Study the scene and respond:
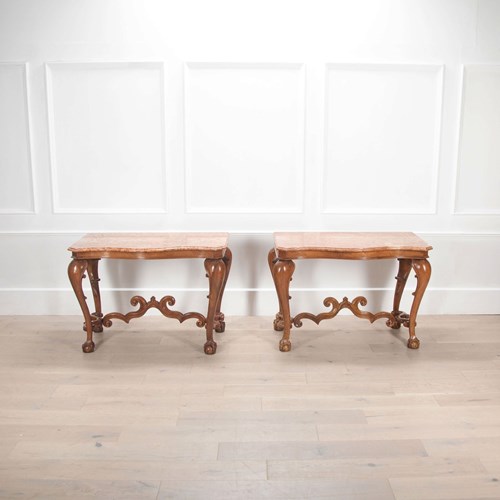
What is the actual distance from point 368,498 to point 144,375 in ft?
4.43

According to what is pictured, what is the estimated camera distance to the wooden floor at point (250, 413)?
190cm

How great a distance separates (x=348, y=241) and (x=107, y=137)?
164 centimetres

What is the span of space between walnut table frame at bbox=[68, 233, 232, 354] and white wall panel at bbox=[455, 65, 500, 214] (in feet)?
5.27

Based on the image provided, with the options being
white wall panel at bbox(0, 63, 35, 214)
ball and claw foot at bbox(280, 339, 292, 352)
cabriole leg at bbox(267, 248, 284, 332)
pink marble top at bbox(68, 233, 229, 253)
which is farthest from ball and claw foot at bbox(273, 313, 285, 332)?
white wall panel at bbox(0, 63, 35, 214)

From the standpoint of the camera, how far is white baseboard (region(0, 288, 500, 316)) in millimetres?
3613

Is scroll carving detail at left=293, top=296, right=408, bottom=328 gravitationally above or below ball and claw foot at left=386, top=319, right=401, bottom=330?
above

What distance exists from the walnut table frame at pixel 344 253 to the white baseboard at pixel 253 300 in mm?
341

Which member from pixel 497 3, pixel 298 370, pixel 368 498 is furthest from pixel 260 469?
pixel 497 3

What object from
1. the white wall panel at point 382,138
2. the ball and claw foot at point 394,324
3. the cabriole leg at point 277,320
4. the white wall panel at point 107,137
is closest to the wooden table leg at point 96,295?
the white wall panel at point 107,137

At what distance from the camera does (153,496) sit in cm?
182

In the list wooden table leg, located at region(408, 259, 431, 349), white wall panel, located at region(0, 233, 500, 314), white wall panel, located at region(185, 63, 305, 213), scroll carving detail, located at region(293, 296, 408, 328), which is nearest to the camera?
wooden table leg, located at region(408, 259, 431, 349)

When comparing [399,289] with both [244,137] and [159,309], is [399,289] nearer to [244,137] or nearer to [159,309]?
[244,137]

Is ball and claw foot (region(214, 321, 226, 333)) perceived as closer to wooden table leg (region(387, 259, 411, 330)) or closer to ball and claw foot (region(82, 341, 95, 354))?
ball and claw foot (region(82, 341, 95, 354))

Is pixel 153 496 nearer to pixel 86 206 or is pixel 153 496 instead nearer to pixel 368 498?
pixel 368 498
